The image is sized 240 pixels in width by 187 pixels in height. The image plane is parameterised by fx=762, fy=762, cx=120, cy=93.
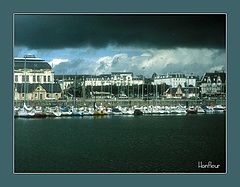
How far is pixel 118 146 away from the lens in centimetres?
1542

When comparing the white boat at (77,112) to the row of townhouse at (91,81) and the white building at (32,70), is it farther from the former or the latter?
the white building at (32,70)

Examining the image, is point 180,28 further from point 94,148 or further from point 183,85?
point 94,148

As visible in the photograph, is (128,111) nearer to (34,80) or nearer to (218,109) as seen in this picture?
(218,109)

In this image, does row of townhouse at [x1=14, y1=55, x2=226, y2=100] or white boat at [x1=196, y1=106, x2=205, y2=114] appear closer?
row of townhouse at [x1=14, y1=55, x2=226, y2=100]

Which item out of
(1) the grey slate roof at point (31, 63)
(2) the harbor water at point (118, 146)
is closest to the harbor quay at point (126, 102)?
(2) the harbor water at point (118, 146)

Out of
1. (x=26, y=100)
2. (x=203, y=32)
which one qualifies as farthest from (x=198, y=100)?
(x=26, y=100)

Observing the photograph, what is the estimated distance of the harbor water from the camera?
49.2 ft

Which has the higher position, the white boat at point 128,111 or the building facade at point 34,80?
the building facade at point 34,80

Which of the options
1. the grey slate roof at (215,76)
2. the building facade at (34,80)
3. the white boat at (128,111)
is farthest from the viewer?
the white boat at (128,111)

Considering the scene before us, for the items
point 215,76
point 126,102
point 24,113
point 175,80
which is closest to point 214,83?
point 215,76

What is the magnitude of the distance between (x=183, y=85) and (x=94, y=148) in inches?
90.0

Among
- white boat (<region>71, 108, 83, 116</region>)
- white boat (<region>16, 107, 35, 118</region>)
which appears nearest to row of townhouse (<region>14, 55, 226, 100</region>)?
white boat (<region>16, 107, 35, 118</region>)

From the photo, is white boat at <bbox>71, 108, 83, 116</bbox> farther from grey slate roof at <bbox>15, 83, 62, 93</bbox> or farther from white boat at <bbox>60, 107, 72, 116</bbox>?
grey slate roof at <bbox>15, 83, 62, 93</bbox>

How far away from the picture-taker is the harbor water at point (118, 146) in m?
15.0
